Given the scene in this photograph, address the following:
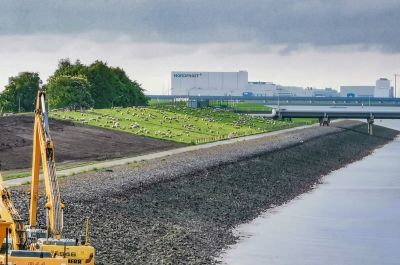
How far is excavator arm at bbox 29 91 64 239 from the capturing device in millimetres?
34281

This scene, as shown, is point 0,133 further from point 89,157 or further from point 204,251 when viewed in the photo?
point 204,251

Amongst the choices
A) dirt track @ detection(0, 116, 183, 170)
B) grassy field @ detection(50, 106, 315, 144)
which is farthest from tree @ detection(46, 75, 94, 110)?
dirt track @ detection(0, 116, 183, 170)

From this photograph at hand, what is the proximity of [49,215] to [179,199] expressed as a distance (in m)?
35.8

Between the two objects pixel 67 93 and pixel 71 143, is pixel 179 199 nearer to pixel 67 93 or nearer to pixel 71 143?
pixel 71 143

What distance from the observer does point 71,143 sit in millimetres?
108500

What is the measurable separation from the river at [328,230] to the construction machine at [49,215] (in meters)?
16.4

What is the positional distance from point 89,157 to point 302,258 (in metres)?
46.7

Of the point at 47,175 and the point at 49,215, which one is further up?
the point at 47,175

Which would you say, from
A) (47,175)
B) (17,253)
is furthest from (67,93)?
(17,253)

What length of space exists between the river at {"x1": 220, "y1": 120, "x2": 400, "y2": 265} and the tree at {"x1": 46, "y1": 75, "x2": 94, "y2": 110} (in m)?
77.7

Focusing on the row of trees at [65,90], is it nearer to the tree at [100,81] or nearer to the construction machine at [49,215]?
the tree at [100,81]

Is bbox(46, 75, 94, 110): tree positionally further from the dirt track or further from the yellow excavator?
the yellow excavator

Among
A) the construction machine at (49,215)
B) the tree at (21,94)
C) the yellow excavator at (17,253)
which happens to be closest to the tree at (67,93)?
the tree at (21,94)

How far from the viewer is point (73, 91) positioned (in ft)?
568
